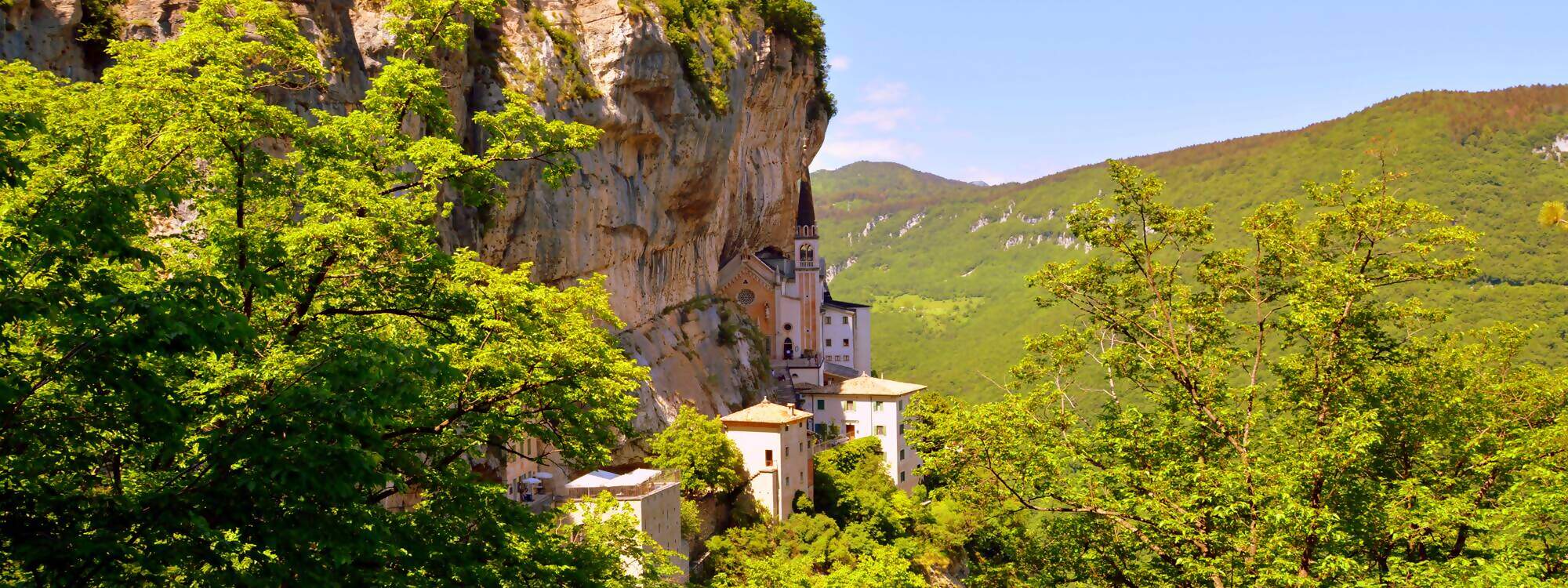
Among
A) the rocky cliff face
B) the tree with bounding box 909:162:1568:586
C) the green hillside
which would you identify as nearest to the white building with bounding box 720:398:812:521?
the rocky cliff face

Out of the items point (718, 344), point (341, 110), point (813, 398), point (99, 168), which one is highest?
point (341, 110)

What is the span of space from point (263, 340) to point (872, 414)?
54.6 m

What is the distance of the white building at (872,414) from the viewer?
63.3m

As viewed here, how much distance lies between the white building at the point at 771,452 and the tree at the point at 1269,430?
29229 millimetres

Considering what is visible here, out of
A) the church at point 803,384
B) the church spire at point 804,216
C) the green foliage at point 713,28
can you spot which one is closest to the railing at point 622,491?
the church at point 803,384

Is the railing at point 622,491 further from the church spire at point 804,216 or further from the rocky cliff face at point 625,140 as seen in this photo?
the church spire at point 804,216

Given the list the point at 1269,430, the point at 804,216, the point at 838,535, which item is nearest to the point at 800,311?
the point at 804,216

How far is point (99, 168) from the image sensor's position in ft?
33.3

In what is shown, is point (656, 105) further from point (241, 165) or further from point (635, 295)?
point (241, 165)

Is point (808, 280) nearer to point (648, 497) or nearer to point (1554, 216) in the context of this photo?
point (648, 497)

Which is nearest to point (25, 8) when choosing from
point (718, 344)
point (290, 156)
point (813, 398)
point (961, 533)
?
point (290, 156)

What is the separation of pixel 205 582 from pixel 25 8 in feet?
62.1

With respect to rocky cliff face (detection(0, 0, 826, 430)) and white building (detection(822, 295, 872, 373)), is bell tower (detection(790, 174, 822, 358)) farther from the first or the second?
rocky cliff face (detection(0, 0, 826, 430))

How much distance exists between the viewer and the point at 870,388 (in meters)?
64.9
